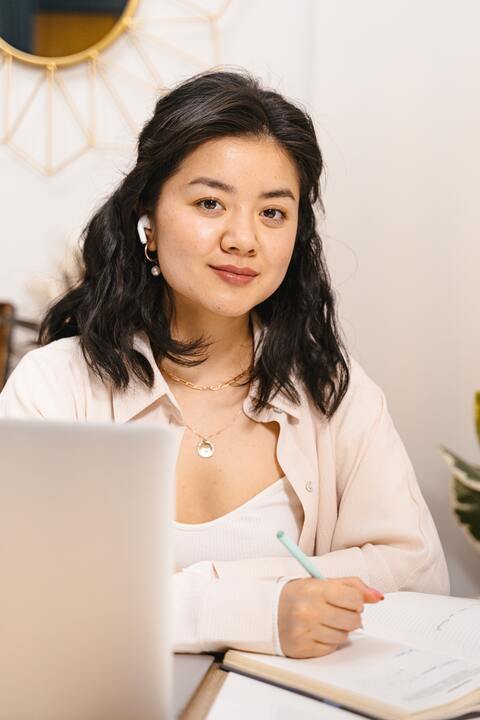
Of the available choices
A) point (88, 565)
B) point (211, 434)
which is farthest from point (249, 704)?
point (211, 434)

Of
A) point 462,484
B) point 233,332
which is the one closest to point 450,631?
point 462,484

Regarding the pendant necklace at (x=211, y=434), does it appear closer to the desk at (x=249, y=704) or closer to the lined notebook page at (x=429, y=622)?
the lined notebook page at (x=429, y=622)

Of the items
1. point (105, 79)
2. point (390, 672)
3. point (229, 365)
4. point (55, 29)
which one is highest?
point (55, 29)

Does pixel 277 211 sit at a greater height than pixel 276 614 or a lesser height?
greater

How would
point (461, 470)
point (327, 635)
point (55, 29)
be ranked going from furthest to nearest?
1. point (55, 29)
2. point (461, 470)
3. point (327, 635)

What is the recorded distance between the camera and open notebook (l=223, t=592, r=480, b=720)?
2.51 feet

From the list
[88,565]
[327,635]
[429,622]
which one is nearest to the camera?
[88,565]

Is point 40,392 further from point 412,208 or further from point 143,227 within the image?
point 412,208

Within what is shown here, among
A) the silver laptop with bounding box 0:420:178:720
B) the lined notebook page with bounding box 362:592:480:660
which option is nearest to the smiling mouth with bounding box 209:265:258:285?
the lined notebook page with bounding box 362:592:480:660

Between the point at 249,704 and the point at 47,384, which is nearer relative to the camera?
the point at 249,704

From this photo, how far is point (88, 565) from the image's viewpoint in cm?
59

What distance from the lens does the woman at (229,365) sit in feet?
4.45

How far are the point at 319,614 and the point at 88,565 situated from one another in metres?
0.38

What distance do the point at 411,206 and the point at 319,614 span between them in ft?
3.60
